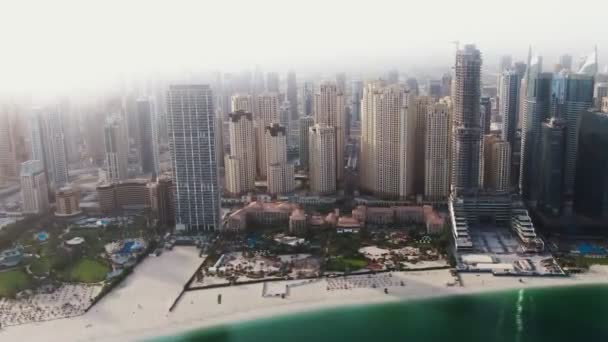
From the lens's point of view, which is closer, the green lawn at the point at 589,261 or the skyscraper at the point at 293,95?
the green lawn at the point at 589,261

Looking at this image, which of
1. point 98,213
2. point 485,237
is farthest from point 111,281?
point 485,237

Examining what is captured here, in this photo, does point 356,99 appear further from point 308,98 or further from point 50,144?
point 50,144

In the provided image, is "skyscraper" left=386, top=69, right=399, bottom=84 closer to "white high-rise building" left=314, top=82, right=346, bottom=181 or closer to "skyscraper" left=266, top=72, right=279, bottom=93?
"skyscraper" left=266, top=72, right=279, bottom=93

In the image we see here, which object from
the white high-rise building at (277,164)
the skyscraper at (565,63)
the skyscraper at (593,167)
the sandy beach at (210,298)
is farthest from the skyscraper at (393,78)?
the sandy beach at (210,298)

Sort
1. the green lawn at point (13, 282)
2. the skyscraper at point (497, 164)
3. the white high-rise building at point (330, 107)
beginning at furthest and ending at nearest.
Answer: the white high-rise building at point (330, 107), the skyscraper at point (497, 164), the green lawn at point (13, 282)

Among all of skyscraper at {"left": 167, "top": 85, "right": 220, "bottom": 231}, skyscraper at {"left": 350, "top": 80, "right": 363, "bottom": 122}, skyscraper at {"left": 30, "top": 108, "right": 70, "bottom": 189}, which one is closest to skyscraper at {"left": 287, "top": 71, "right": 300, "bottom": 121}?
skyscraper at {"left": 350, "top": 80, "right": 363, "bottom": 122}

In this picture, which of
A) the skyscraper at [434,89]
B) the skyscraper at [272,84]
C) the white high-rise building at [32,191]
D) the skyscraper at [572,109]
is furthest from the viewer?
the skyscraper at [272,84]

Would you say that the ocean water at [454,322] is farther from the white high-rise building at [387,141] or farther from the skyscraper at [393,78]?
the skyscraper at [393,78]

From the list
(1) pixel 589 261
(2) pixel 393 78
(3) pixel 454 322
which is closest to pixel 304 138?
(2) pixel 393 78
